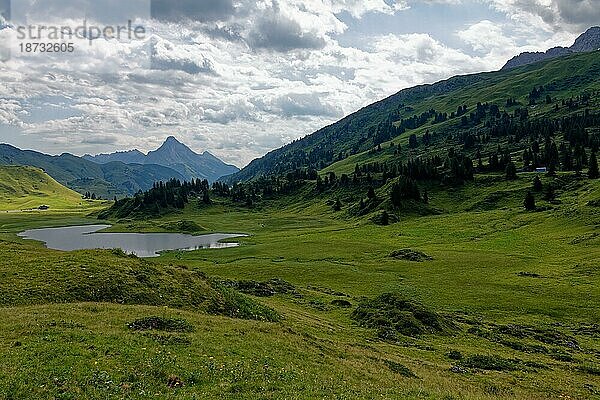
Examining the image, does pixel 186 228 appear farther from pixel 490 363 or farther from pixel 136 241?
pixel 490 363

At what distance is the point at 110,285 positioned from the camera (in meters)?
40.9

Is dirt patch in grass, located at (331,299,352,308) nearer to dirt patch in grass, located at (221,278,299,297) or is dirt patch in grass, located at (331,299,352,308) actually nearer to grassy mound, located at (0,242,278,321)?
dirt patch in grass, located at (221,278,299,297)

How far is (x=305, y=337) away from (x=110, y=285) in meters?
18.3

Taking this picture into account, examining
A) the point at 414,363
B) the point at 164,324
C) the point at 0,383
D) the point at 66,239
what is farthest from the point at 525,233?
the point at 66,239

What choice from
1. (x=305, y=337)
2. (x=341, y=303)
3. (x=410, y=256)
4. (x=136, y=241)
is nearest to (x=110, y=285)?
(x=305, y=337)

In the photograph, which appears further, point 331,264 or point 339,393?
point 331,264

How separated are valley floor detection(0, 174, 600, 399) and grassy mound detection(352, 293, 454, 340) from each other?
3.78 feet

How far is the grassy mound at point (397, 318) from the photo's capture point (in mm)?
48031

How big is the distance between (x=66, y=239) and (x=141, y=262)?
146 meters

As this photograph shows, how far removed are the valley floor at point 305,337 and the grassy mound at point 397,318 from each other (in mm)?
1153

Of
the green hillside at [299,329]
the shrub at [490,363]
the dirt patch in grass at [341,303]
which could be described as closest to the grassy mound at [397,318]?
the green hillside at [299,329]

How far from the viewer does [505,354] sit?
1639 inches

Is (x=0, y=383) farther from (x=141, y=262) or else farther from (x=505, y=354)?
(x=505, y=354)

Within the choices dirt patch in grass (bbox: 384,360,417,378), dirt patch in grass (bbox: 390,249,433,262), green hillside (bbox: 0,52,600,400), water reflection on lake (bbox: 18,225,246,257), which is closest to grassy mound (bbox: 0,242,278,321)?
green hillside (bbox: 0,52,600,400)
